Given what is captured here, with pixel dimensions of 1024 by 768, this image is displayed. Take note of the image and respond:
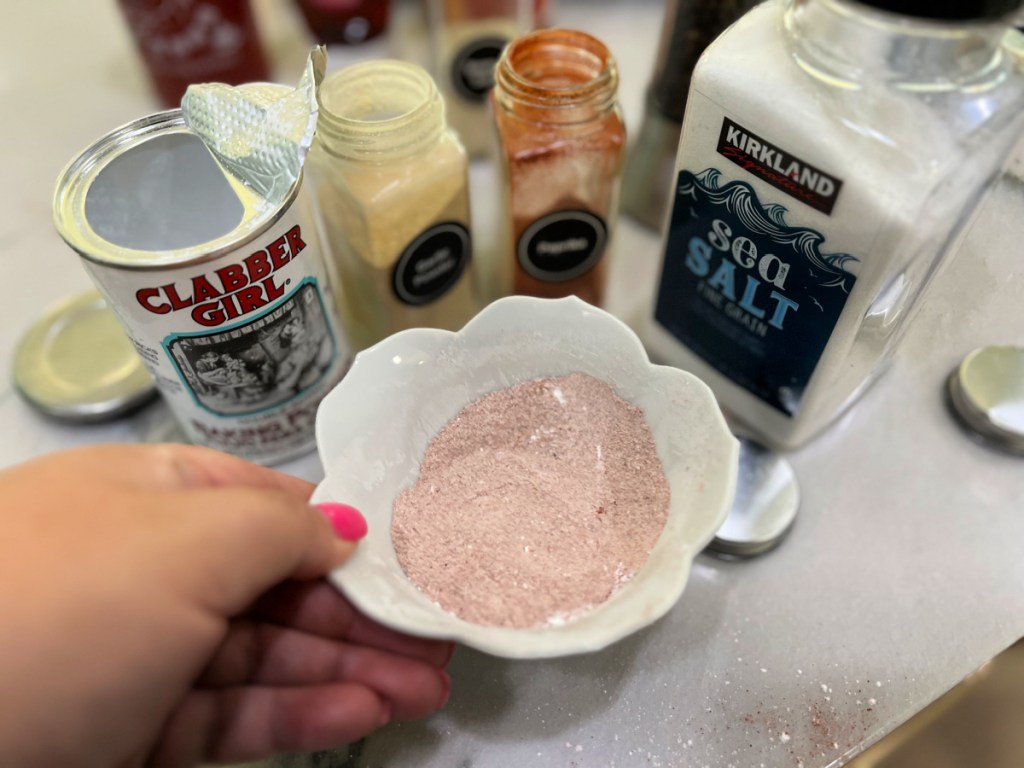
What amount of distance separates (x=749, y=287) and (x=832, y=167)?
0.37 ft

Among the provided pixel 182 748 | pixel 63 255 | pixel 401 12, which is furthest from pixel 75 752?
pixel 401 12

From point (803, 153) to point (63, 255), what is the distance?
0.66m

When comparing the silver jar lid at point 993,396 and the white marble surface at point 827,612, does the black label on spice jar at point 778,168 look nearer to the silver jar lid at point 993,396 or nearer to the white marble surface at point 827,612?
the white marble surface at point 827,612

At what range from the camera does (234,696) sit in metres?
0.39

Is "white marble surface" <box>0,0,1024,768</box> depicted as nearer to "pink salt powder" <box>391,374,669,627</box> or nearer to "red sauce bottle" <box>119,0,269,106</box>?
"pink salt powder" <box>391,374,669,627</box>

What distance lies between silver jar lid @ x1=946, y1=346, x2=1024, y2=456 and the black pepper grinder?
26 cm

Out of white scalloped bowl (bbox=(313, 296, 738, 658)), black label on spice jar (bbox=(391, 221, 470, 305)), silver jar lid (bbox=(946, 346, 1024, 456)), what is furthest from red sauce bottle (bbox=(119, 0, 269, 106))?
silver jar lid (bbox=(946, 346, 1024, 456))

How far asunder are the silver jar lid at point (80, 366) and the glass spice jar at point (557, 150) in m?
0.31

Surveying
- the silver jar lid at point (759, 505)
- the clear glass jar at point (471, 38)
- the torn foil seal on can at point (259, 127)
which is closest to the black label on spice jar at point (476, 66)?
the clear glass jar at point (471, 38)

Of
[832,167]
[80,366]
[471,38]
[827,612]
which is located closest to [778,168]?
[832,167]

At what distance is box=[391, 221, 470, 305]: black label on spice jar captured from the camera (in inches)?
21.1

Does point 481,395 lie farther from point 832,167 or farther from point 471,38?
point 471,38

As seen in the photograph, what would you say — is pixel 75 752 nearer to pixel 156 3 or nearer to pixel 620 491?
pixel 620 491

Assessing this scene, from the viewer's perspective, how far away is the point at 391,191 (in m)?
0.50
